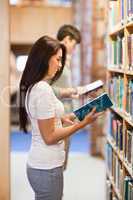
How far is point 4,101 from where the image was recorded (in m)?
3.06

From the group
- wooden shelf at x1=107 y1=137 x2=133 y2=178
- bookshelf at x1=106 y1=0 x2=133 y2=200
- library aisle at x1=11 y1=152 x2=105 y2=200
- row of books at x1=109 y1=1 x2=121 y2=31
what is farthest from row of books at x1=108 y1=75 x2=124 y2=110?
library aisle at x1=11 y1=152 x2=105 y2=200

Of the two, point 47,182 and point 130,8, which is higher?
point 130,8

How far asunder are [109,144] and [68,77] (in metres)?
0.67

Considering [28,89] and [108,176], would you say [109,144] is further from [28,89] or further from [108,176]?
[28,89]

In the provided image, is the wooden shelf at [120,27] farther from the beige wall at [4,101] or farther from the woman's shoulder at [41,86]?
the beige wall at [4,101]

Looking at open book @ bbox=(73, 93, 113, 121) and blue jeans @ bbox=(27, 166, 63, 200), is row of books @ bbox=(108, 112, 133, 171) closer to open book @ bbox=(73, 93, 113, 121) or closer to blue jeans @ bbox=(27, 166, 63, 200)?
open book @ bbox=(73, 93, 113, 121)

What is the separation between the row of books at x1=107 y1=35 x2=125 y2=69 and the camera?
8.87ft

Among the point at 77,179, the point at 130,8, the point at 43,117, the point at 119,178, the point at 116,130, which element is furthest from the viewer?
the point at 77,179

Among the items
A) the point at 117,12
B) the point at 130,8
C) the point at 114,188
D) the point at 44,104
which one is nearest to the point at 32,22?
the point at 117,12

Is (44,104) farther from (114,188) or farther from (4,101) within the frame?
(114,188)

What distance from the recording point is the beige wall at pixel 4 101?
2.99 m

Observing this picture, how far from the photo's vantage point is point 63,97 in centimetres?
328

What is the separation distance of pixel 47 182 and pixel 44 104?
1.43 ft

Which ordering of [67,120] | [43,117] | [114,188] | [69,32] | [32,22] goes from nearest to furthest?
[43,117]
[67,120]
[114,188]
[69,32]
[32,22]
